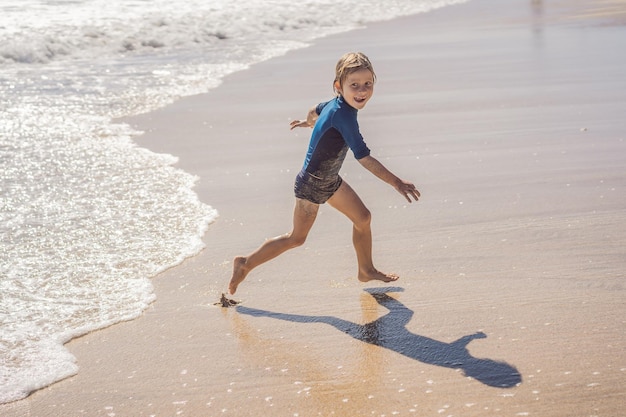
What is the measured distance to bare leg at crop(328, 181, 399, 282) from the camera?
14.4 feet

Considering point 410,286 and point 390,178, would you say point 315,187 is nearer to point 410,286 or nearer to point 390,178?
point 390,178

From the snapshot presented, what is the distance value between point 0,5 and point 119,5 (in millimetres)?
3156

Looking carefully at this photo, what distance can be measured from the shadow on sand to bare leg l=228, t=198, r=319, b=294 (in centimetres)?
17

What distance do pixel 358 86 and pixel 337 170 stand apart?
1.53 ft

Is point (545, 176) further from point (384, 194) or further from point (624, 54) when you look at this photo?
point (624, 54)

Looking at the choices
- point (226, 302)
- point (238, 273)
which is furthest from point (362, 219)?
point (226, 302)

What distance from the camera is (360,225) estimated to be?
4441mm

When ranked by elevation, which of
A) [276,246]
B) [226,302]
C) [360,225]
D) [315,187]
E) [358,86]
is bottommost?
[226,302]

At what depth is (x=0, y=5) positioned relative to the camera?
2244cm

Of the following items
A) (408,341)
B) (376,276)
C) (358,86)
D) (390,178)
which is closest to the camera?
(408,341)

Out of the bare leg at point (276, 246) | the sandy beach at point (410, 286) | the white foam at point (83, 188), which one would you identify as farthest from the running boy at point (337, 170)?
the white foam at point (83, 188)

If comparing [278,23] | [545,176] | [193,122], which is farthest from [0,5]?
[545,176]

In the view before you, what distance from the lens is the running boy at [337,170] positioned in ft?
13.3

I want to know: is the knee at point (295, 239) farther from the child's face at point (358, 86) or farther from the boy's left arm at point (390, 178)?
the child's face at point (358, 86)
